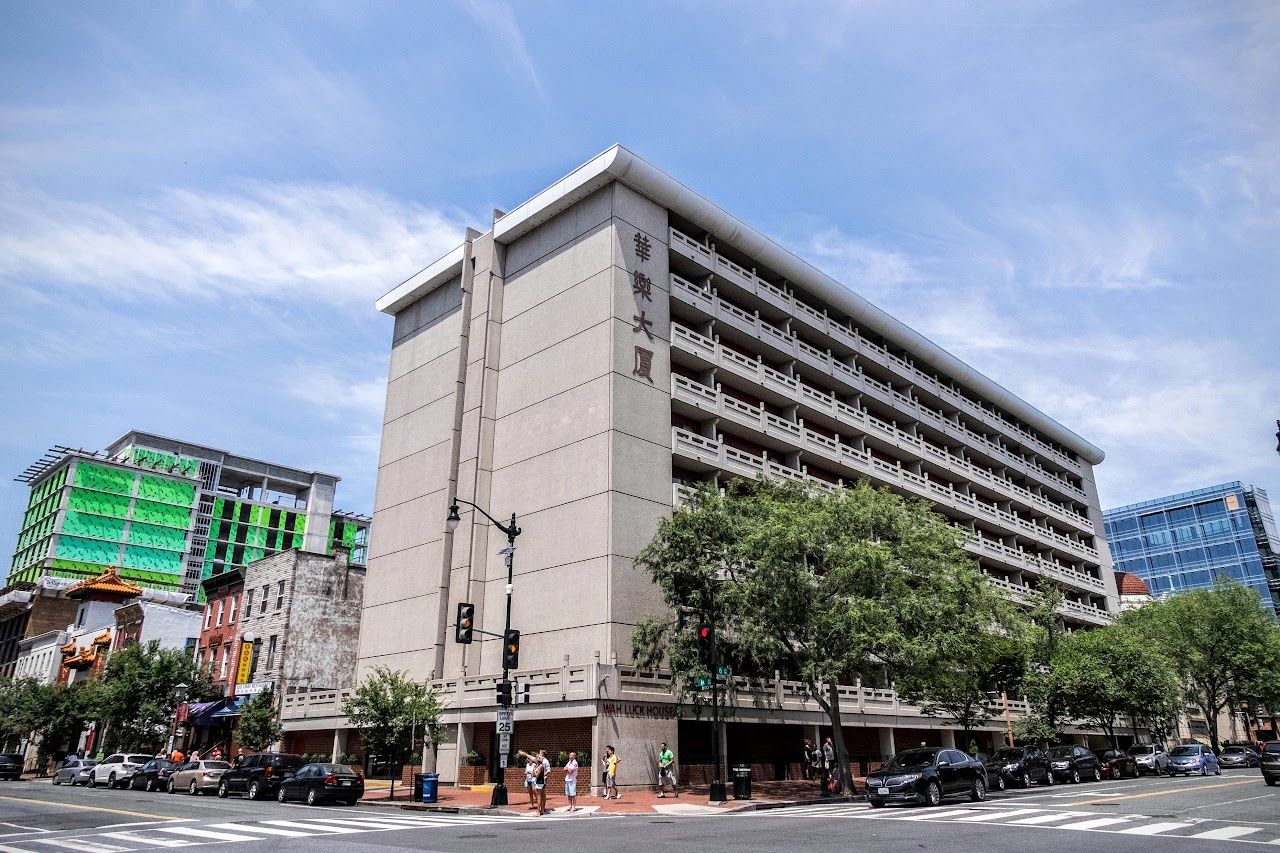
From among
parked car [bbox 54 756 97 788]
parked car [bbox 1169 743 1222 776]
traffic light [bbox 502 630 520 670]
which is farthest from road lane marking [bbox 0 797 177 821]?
parked car [bbox 1169 743 1222 776]

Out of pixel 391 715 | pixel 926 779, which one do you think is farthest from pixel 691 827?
pixel 391 715

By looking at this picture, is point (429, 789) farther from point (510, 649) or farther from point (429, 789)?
point (510, 649)

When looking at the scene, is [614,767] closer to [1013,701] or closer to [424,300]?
[424,300]

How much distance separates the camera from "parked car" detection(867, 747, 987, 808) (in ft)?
79.1

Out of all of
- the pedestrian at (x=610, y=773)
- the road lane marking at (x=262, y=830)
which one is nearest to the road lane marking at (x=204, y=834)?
the road lane marking at (x=262, y=830)

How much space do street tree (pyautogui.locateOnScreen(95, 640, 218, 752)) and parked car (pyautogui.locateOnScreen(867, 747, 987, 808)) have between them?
40784 millimetres

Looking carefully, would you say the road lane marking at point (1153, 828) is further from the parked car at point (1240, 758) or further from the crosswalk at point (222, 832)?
the parked car at point (1240, 758)

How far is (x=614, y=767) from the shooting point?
2828cm

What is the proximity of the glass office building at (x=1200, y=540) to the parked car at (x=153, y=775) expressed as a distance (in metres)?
113

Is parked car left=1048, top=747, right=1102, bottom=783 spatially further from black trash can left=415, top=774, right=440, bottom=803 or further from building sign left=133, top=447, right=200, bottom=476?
building sign left=133, top=447, right=200, bottom=476

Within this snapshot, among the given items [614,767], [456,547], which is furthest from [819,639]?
[456,547]

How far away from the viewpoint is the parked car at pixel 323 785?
93.4 feet

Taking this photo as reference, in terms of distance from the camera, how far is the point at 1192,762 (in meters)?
42.7

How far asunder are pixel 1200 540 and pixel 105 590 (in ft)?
434
